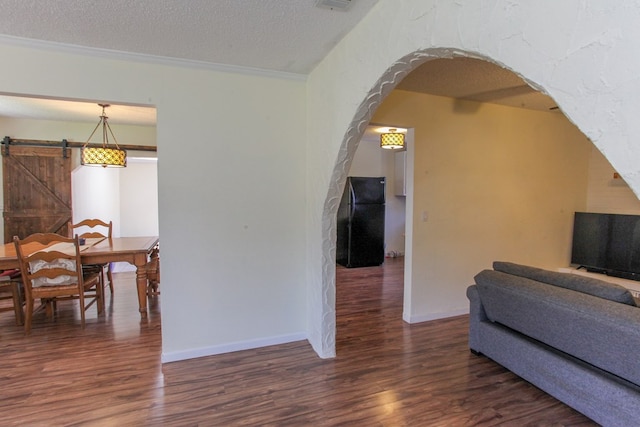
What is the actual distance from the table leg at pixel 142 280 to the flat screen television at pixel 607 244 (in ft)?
17.0

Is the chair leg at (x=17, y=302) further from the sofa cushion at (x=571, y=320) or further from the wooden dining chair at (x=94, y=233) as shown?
the sofa cushion at (x=571, y=320)

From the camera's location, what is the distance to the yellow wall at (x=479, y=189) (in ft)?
11.4

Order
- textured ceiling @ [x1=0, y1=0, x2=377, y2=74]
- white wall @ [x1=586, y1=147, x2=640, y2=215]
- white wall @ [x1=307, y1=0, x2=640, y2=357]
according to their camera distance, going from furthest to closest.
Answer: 1. white wall @ [x1=586, y1=147, x2=640, y2=215]
2. textured ceiling @ [x1=0, y1=0, x2=377, y2=74]
3. white wall @ [x1=307, y1=0, x2=640, y2=357]

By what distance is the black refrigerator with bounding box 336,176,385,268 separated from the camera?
615 centimetres

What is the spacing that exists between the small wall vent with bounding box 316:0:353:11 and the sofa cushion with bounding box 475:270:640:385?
2.11 metres

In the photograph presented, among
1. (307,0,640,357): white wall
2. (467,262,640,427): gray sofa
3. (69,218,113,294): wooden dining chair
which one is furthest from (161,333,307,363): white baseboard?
(69,218,113,294): wooden dining chair

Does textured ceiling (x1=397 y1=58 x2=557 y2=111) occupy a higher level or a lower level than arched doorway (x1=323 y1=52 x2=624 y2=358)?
higher

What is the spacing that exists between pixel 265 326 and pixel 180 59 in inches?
92.2

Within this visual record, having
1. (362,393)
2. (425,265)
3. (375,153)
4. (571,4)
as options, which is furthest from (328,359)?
(375,153)

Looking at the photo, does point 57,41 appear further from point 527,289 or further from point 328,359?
point 527,289

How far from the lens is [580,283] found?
206 cm

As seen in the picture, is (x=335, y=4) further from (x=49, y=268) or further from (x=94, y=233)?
(x=94, y=233)

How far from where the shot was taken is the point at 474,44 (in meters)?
1.16

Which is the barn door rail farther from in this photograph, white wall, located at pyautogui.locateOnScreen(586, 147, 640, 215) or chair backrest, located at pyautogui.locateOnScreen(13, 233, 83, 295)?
white wall, located at pyautogui.locateOnScreen(586, 147, 640, 215)
